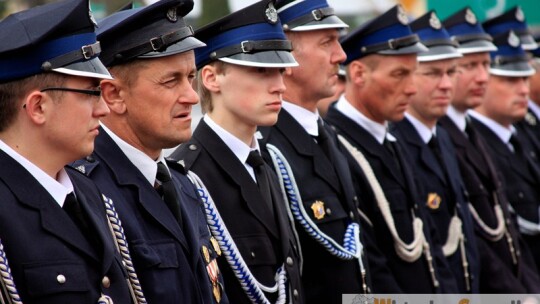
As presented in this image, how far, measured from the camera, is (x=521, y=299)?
835 centimetres

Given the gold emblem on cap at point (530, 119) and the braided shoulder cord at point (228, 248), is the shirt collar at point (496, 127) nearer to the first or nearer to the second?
the gold emblem on cap at point (530, 119)

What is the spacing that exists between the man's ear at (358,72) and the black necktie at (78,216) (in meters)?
3.84

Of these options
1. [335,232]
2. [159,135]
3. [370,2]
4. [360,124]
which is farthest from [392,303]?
[370,2]

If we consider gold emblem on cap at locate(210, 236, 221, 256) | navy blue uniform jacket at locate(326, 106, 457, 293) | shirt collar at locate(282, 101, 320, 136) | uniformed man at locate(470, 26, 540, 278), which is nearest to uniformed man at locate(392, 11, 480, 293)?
navy blue uniform jacket at locate(326, 106, 457, 293)

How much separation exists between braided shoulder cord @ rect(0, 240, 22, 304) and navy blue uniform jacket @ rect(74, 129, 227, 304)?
0.80 meters

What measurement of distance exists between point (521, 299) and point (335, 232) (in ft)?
8.01

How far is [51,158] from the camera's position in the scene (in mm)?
4172

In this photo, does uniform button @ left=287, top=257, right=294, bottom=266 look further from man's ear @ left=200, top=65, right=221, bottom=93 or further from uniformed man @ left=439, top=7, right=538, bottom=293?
uniformed man @ left=439, top=7, right=538, bottom=293

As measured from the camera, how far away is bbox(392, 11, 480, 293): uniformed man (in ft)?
26.6

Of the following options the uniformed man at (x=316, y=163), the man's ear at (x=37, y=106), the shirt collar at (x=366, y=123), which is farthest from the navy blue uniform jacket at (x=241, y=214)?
the shirt collar at (x=366, y=123)

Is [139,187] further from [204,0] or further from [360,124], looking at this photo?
[204,0]

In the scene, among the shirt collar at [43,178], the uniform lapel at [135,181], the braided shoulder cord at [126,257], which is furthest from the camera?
the uniform lapel at [135,181]

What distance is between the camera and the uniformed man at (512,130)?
390 inches

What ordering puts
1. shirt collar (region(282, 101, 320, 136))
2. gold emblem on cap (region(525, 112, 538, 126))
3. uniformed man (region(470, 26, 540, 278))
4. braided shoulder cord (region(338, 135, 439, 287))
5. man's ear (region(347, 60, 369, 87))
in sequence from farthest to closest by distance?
gold emblem on cap (region(525, 112, 538, 126)) < uniformed man (region(470, 26, 540, 278)) < man's ear (region(347, 60, 369, 87)) < braided shoulder cord (region(338, 135, 439, 287)) < shirt collar (region(282, 101, 320, 136))
